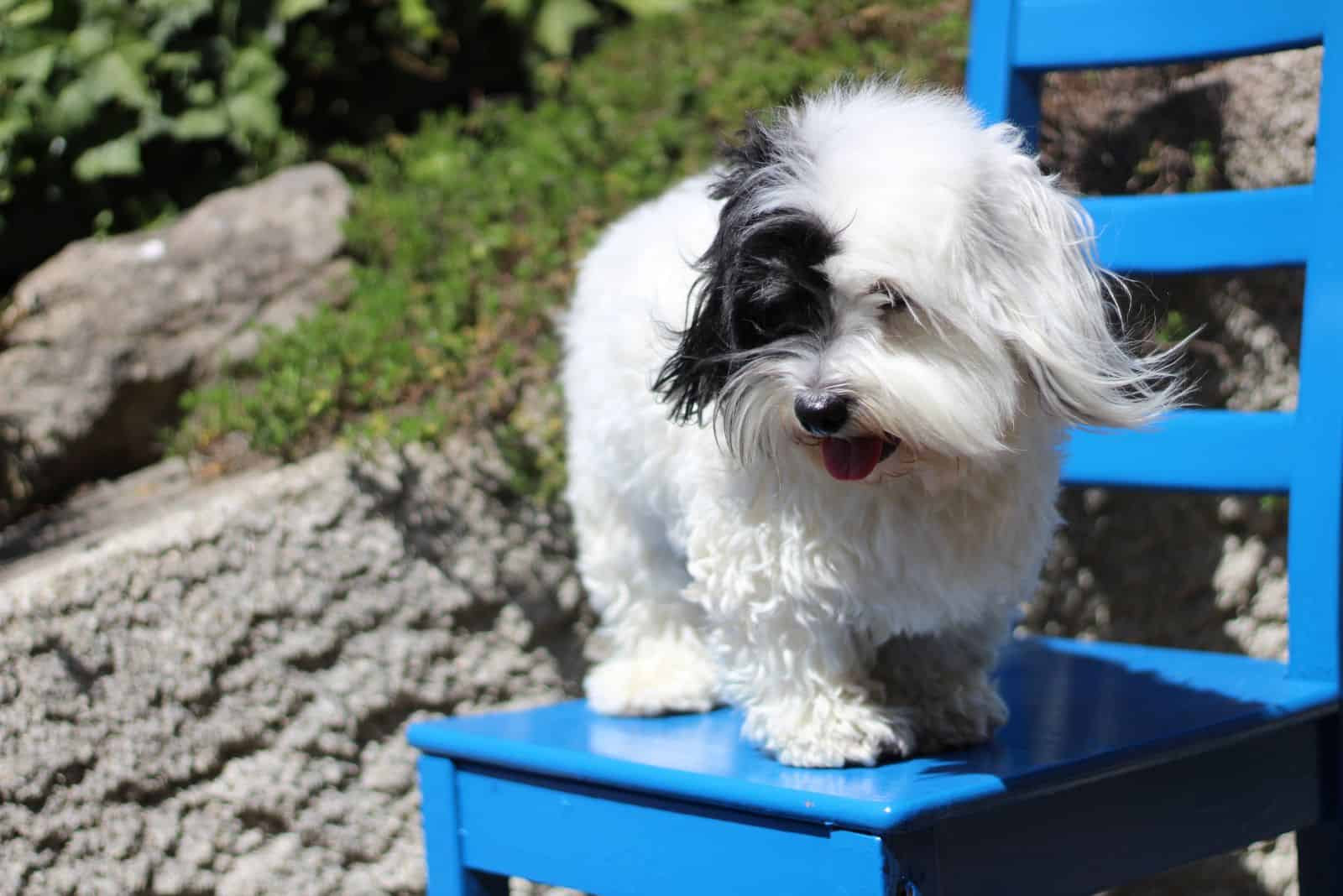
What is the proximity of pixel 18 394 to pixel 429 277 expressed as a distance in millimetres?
887

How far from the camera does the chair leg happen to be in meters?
2.20

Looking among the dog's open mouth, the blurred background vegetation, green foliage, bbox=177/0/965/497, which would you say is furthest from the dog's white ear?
the blurred background vegetation

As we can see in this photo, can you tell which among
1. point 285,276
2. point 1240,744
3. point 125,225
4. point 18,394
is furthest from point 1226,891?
point 125,225

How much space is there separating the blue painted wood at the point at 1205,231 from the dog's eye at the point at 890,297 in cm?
79

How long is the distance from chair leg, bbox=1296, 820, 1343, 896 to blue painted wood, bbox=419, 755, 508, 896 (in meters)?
1.26

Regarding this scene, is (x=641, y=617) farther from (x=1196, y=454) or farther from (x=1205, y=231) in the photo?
(x=1205, y=231)

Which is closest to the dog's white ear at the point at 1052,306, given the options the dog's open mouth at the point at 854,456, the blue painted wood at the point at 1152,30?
the dog's open mouth at the point at 854,456

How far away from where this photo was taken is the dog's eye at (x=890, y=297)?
5.32 feet

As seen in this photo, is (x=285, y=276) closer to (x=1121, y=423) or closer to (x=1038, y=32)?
(x=1038, y=32)

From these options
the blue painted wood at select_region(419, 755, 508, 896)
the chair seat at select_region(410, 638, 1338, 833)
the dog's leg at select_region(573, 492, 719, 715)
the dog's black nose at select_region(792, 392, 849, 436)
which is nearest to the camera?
the dog's black nose at select_region(792, 392, 849, 436)

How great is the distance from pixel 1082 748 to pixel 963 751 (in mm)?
154

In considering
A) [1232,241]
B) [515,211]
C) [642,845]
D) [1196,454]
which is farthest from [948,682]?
[515,211]

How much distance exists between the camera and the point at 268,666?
255cm

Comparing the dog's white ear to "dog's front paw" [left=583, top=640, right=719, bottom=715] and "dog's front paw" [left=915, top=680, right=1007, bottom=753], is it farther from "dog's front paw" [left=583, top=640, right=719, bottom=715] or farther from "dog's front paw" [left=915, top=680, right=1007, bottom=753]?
"dog's front paw" [left=583, top=640, right=719, bottom=715]
